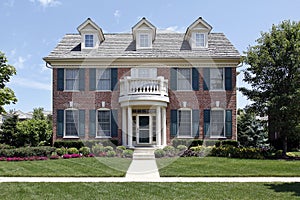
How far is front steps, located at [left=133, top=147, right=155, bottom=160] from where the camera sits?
55.5 ft

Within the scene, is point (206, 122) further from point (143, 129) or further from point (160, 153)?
point (160, 153)

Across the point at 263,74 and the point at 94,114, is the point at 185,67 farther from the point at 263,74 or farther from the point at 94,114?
the point at 94,114

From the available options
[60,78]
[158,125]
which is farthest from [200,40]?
[60,78]

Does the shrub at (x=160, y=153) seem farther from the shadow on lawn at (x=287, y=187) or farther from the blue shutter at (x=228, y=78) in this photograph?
the shadow on lawn at (x=287, y=187)

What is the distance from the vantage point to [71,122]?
68.2ft

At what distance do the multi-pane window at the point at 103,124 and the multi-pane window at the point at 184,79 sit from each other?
5.23 m

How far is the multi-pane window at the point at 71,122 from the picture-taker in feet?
68.0

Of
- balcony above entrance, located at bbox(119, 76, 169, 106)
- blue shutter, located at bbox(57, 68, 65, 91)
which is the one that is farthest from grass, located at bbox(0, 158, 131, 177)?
blue shutter, located at bbox(57, 68, 65, 91)

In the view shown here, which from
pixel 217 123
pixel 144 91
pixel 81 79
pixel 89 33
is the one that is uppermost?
pixel 89 33

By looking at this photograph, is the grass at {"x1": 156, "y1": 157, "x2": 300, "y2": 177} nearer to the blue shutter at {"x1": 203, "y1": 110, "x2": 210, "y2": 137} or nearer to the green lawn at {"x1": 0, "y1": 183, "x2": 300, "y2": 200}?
the green lawn at {"x1": 0, "y1": 183, "x2": 300, "y2": 200}

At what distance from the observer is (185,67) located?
2097cm

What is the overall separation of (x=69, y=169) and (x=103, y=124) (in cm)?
839

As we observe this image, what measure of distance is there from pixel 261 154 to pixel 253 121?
9049 mm

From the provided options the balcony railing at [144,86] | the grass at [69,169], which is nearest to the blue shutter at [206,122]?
the balcony railing at [144,86]
